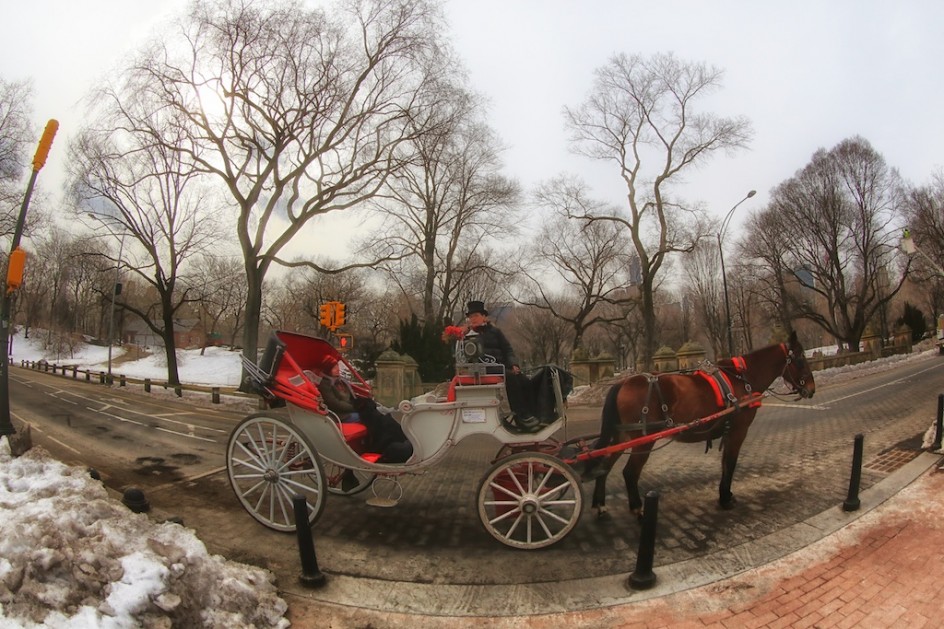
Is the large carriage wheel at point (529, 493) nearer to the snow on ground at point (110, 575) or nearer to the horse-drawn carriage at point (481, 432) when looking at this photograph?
the horse-drawn carriage at point (481, 432)

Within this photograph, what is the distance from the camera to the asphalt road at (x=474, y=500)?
4.10 meters

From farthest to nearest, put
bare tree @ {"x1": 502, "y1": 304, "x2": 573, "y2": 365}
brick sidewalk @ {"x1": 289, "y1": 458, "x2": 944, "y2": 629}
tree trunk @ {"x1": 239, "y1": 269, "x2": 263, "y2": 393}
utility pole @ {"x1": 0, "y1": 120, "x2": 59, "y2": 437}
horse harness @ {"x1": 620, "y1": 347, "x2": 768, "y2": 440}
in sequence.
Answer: bare tree @ {"x1": 502, "y1": 304, "x2": 573, "y2": 365} < tree trunk @ {"x1": 239, "y1": 269, "x2": 263, "y2": 393} < utility pole @ {"x1": 0, "y1": 120, "x2": 59, "y2": 437} < horse harness @ {"x1": 620, "y1": 347, "x2": 768, "y2": 440} < brick sidewalk @ {"x1": 289, "y1": 458, "x2": 944, "y2": 629}

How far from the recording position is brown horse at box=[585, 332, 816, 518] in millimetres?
4793

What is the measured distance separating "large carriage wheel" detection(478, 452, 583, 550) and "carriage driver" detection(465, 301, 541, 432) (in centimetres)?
44

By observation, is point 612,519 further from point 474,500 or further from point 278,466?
point 278,466

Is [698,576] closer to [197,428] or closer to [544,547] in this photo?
[544,547]

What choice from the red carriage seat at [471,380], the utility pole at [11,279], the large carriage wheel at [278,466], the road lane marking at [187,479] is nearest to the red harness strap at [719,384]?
the red carriage seat at [471,380]

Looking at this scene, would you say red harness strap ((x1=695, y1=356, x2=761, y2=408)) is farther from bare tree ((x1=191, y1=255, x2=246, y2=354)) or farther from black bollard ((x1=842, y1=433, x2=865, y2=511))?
bare tree ((x1=191, y1=255, x2=246, y2=354))

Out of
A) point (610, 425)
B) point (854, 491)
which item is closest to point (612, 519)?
point (610, 425)

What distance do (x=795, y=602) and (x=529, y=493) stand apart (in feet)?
6.52

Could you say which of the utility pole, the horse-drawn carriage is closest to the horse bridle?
the horse-drawn carriage

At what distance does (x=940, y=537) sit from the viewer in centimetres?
430

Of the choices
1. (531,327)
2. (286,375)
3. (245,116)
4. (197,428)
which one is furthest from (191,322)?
(286,375)

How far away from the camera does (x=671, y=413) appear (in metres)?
4.88
